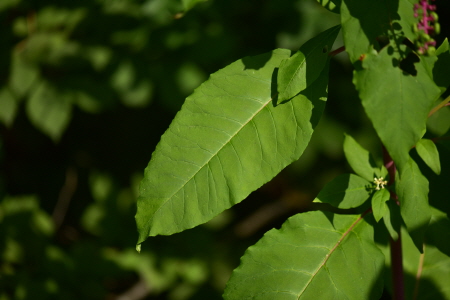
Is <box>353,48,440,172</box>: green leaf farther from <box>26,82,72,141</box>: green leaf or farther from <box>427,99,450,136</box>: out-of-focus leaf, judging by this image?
<box>26,82,72,141</box>: green leaf

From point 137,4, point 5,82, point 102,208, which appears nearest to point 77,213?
point 102,208

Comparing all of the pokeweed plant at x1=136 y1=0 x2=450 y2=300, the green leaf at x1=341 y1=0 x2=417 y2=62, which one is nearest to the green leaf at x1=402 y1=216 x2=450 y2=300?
the pokeweed plant at x1=136 y1=0 x2=450 y2=300

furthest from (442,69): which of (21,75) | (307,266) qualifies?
(21,75)

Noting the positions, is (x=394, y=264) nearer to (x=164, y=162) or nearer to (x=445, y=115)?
(x=445, y=115)

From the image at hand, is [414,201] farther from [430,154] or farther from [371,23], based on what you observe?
[371,23]

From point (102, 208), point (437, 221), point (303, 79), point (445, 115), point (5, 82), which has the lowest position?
point (102, 208)

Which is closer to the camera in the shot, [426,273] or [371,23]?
[371,23]

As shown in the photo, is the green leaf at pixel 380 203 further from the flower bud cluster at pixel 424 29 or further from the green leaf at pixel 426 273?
the green leaf at pixel 426 273
